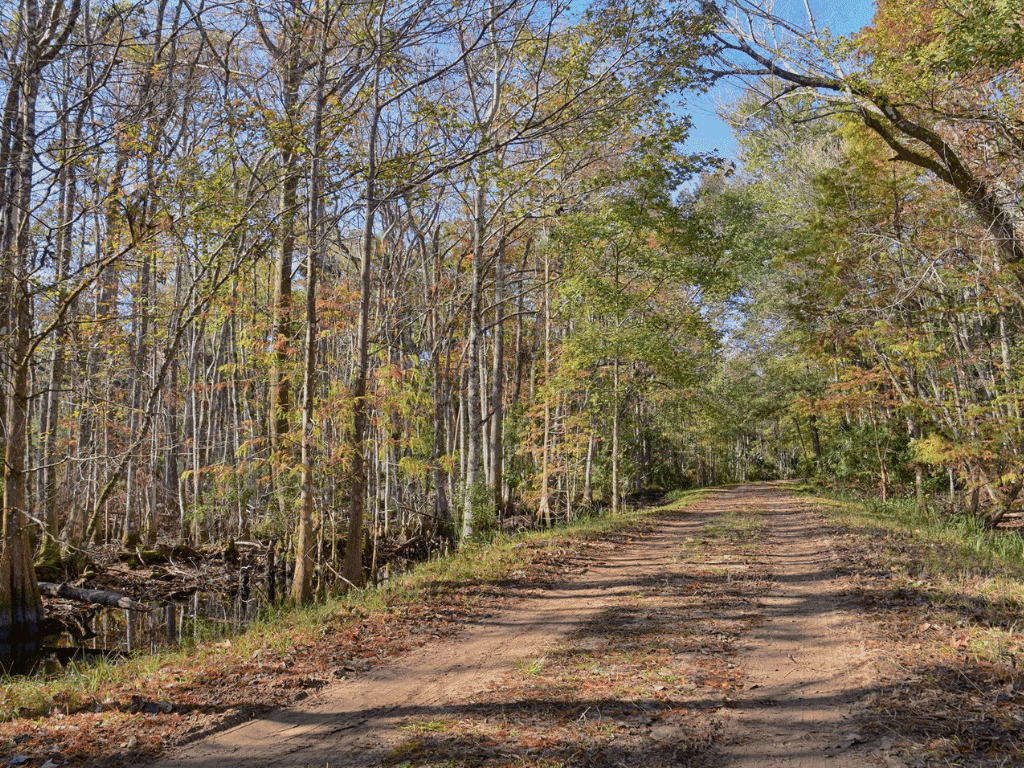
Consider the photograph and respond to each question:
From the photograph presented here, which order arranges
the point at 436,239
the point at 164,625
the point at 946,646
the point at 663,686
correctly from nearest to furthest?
the point at 663,686, the point at 946,646, the point at 164,625, the point at 436,239

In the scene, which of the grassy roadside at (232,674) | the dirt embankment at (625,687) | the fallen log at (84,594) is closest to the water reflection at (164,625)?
the fallen log at (84,594)

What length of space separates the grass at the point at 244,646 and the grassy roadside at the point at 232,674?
14 mm

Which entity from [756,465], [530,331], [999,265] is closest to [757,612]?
[999,265]

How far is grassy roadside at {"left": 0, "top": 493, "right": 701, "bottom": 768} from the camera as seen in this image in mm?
4117

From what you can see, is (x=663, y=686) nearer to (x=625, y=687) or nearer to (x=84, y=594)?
(x=625, y=687)

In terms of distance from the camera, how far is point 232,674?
17.0ft

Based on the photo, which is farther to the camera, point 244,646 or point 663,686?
point 244,646

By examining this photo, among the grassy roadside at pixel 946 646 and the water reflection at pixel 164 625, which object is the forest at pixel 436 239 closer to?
the water reflection at pixel 164 625

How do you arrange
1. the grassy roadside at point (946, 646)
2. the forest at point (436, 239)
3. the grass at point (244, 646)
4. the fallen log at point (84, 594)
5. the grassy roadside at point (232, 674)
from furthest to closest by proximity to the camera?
the fallen log at point (84, 594) → the forest at point (436, 239) → the grass at point (244, 646) → the grassy roadside at point (232, 674) → the grassy roadside at point (946, 646)

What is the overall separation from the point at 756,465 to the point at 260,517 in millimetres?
49189

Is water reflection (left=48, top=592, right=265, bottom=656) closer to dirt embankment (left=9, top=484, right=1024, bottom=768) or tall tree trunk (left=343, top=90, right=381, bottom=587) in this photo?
tall tree trunk (left=343, top=90, right=381, bottom=587)

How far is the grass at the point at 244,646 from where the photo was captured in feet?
16.0

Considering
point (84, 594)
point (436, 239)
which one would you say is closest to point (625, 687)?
point (84, 594)

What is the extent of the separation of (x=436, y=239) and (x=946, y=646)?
14425 millimetres
